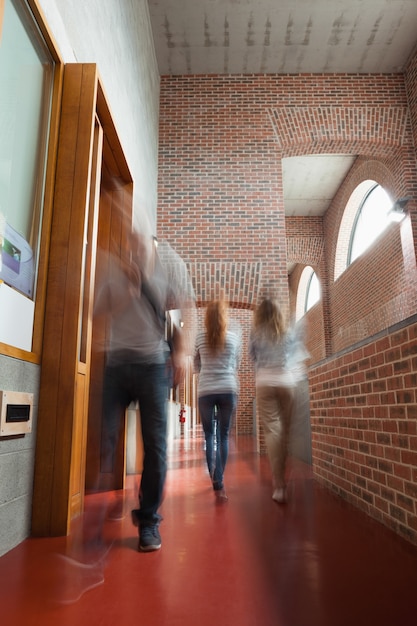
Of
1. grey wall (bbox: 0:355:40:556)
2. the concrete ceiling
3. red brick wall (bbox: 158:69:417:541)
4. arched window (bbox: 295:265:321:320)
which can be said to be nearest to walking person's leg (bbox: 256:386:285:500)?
grey wall (bbox: 0:355:40:556)

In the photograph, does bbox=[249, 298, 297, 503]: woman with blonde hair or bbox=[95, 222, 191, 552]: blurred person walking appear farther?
bbox=[249, 298, 297, 503]: woman with blonde hair

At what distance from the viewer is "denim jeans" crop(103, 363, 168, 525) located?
2023 millimetres

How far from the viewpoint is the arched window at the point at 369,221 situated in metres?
8.83

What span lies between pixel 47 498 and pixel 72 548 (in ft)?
0.98

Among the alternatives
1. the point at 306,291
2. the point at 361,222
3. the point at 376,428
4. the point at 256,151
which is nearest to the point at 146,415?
the point at 376,428

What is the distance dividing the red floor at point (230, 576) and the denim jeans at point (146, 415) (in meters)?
0.23

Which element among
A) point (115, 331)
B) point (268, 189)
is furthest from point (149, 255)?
point (268, 189)

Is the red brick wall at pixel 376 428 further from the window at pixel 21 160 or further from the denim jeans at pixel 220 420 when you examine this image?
the window at pixel 21 160

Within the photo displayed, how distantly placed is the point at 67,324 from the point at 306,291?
42.8 ft

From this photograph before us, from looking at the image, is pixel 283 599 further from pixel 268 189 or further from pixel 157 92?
pixel 157 92

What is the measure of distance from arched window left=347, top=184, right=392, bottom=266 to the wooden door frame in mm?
6822

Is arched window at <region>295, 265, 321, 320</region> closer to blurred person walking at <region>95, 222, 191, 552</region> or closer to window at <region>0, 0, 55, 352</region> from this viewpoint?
window at <region>0, 0, 55, 352</region>

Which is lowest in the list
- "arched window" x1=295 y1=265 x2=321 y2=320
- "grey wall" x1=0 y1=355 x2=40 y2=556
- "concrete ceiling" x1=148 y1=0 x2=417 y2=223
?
"grey wall" x1=0 y1=355 x2=40 y2=556

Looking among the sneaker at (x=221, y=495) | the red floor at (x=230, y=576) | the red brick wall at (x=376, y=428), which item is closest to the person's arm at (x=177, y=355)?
the red floor at (x=230, y=576)
